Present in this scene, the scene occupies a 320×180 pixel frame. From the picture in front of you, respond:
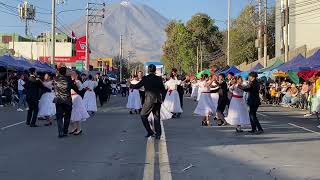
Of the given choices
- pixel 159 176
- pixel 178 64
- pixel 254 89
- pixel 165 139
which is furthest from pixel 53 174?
pixel 178 64

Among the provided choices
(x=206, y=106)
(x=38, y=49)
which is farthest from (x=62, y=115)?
(x=38, y=49)

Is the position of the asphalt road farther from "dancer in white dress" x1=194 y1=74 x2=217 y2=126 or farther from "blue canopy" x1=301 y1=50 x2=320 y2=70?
"blue canopy" x1=301 y1=50 x2=320 y2=70

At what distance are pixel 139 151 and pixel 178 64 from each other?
331 ft

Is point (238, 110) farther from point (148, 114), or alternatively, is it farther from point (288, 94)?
point (288, 94)

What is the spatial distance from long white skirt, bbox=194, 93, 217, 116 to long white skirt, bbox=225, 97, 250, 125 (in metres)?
2.29

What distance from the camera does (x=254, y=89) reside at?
17062 millimetres

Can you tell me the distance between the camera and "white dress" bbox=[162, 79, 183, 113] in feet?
77.4

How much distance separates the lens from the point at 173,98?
78.1ft

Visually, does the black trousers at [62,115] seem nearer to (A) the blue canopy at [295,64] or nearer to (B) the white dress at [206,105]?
(B) the white dress at [206,105]

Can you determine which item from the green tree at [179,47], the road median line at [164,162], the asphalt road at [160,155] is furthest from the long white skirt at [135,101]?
the green tree at [179,47]

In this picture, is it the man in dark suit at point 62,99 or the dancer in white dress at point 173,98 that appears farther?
the dancer in white dress at point 173,98

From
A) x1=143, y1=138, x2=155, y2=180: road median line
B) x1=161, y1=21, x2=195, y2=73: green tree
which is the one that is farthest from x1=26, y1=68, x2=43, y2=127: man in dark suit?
x1=161, y1=21, x2=195, y2=73: green tree

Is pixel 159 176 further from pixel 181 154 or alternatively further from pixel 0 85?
pixel 0 85

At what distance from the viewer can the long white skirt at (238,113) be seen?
16953 mm
